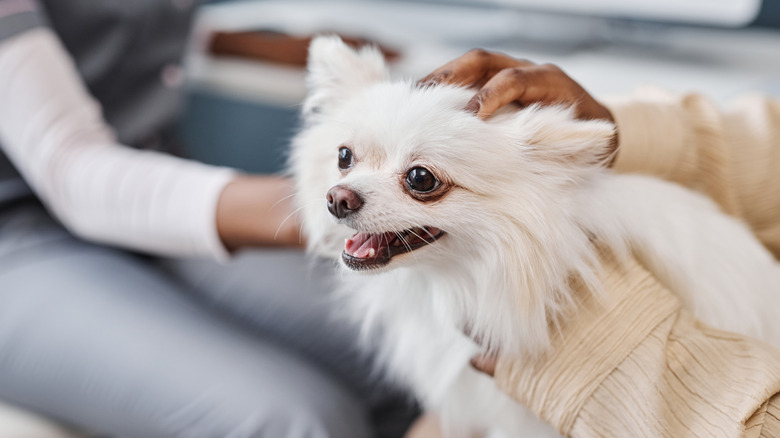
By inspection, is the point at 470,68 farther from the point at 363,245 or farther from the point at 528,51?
the point at 528,51

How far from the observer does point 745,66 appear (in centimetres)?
117

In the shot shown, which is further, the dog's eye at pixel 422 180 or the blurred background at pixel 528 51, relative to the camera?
the blurred background at pixel 528 51

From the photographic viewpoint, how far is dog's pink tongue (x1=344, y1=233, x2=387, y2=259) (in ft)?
1.62

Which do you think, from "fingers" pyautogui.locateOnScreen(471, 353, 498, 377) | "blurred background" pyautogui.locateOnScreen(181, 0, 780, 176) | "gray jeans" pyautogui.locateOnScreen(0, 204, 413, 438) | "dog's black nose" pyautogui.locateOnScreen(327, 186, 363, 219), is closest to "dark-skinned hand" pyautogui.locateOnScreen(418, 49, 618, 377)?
"fingers" pyautogui.locateOnScreen(471, 353, 498, 377)

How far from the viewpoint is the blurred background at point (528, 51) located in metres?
1.10

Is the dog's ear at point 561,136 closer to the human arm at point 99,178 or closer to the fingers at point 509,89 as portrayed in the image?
the fingers at point 509,89

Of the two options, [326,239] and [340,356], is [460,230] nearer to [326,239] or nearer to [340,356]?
[326,239]

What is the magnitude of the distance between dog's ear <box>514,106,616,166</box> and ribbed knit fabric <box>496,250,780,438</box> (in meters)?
0.09

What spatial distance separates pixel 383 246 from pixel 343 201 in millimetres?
56

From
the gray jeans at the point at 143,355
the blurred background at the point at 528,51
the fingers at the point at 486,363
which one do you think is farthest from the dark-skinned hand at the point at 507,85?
the blurred background at the point at 528,51

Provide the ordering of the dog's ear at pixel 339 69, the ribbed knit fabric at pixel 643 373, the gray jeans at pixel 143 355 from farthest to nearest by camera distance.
Result: the gray jeans at pixel 143 355 < the dog's ear at pixel 339 69 < the ribbed knit fabric at pixel 643 373

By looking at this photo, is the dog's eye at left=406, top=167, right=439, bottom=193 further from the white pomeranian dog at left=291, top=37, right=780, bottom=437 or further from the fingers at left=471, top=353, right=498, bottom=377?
the fingers at left=471, top=353, right=498, bottom=377

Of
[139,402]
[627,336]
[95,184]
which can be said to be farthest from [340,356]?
[627,336]

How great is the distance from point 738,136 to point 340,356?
0.54m
